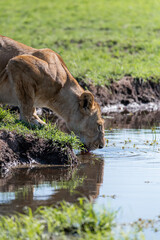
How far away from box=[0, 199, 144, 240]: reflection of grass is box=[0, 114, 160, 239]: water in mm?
362

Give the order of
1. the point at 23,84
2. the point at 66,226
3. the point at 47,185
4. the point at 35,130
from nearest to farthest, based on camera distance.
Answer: the point at 66,226, the point at 47,185, the point at 35,130, the point at 23,84

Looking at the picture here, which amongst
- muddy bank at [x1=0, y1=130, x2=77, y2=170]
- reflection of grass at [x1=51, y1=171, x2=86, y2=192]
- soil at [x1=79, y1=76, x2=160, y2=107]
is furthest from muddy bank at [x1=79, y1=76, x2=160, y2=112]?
reflection of grass at [x1=51, y1=171, x2=86, y2=192]

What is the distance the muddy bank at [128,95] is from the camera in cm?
1491

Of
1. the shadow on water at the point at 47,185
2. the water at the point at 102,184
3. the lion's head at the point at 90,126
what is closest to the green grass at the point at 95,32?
the lion's head at the point at 90,126

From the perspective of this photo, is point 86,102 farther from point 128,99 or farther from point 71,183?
point 128,99

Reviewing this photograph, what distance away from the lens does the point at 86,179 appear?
6.91 m

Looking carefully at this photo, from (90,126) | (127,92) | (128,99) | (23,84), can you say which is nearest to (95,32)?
(127,92)

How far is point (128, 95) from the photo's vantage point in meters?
15.8

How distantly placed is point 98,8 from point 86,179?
24.3 m

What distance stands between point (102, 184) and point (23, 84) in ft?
8.84

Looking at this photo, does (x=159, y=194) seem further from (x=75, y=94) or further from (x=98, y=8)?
(x=98, y=8)

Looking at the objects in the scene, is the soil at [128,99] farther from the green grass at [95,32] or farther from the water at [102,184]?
the water at [102,184]

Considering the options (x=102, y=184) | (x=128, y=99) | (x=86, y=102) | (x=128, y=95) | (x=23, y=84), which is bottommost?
(x=128, y=99)

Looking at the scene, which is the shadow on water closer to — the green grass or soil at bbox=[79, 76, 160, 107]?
the green grass
